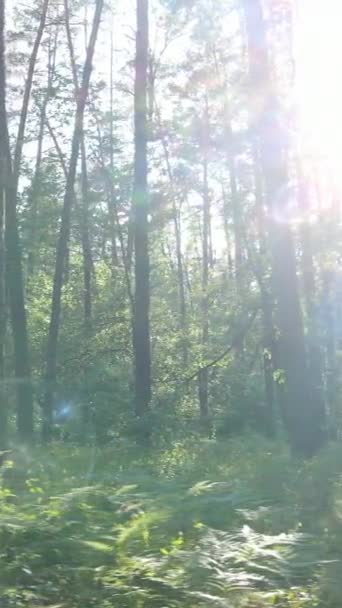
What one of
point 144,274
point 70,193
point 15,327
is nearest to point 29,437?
point 15,327

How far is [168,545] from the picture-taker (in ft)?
17.9

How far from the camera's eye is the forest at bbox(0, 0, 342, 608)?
5.18 metres

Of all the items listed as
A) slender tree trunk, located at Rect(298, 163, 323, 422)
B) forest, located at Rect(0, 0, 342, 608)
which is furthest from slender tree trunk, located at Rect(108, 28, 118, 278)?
slender tree trunk, located at Rect(298, 163, 323, 422)

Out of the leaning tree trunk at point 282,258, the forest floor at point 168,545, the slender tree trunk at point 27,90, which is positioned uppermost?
the slender tree trunk at point 27,90

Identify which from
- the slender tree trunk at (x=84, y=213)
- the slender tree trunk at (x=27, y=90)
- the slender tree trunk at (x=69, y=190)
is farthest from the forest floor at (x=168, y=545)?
the slender tree trunk at (x=84, y=213)

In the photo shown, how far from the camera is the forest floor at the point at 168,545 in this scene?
4715 millimetres

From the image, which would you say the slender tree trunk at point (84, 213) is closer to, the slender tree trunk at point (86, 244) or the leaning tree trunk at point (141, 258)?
the slender tree trunk at point (86, 244)

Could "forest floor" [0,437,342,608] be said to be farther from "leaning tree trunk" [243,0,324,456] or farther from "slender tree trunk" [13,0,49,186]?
"slender tree trunk" [13,0,49,186]

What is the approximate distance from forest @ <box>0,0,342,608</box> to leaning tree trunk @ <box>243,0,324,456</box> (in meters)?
0.04

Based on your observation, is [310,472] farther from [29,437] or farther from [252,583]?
[29,437]

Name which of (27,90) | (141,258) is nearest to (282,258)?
(141,258)

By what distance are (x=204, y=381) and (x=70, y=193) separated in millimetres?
9399

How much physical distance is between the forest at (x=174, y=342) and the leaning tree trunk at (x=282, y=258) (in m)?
0.04

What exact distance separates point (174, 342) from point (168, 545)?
71.6 ft
